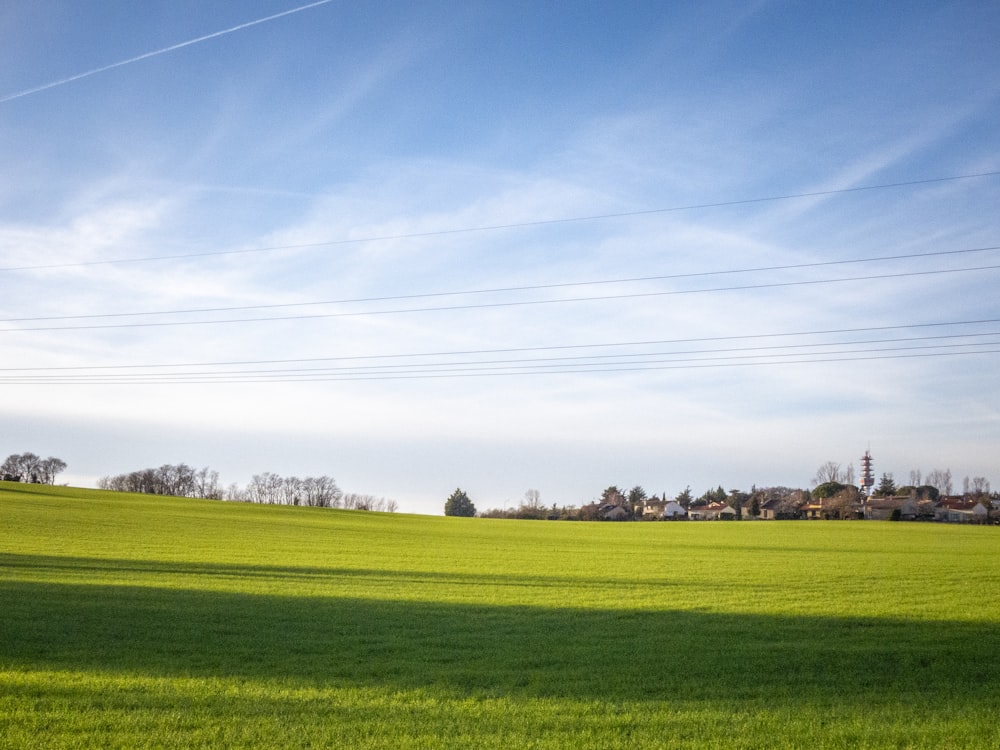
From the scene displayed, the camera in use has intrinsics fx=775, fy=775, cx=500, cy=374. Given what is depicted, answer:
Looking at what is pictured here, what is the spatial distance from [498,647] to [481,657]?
3.08 feet

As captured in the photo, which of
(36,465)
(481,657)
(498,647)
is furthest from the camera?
(36,465)

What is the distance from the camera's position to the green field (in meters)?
8.88

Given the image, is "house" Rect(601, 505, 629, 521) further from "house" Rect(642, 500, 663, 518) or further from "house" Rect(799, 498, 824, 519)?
"house" Rect(799, 498, 824, 519)

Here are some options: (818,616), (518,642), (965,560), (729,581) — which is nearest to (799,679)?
(518,642)

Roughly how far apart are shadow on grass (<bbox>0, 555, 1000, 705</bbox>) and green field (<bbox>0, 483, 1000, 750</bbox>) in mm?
69

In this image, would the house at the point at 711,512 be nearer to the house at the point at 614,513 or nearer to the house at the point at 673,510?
the house at the point at 673,510

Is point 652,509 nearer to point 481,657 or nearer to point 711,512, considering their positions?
point 711,512

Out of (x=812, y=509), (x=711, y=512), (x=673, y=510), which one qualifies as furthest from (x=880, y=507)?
(x=673, y=510)

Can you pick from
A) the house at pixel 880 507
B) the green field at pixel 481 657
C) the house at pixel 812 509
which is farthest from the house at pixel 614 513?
the green field at pixel 481 657

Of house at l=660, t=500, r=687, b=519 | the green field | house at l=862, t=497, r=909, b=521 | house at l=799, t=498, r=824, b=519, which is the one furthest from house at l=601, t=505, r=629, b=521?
the green field

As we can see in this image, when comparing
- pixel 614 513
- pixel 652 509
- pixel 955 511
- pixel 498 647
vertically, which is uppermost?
pixel 498 647

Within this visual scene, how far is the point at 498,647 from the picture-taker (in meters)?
13.9

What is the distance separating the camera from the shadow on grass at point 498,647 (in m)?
11.3

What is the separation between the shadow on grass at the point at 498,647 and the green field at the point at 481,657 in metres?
0.07
